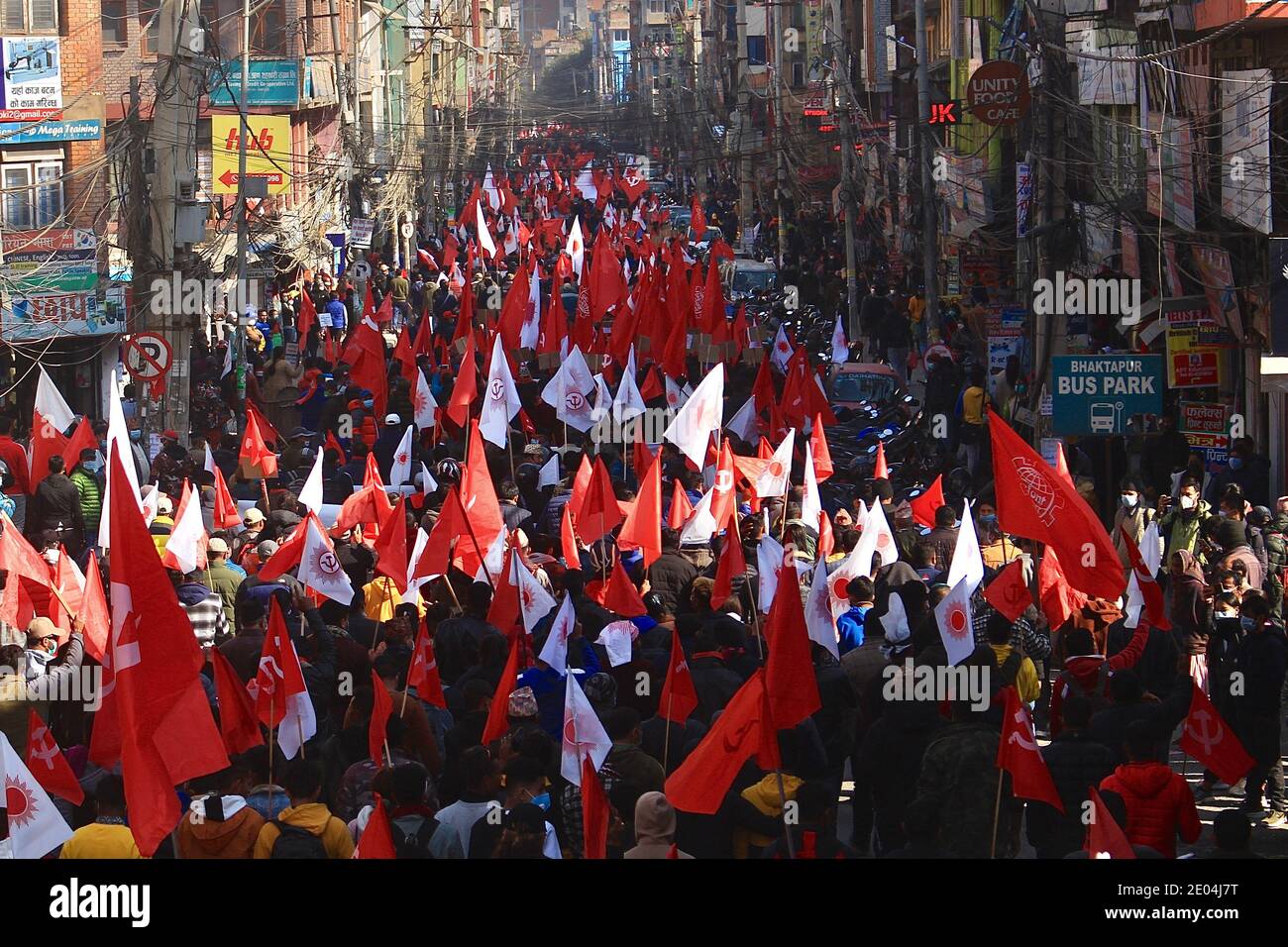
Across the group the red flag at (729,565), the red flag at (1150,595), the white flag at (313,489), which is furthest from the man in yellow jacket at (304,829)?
the white flag at (313,489)

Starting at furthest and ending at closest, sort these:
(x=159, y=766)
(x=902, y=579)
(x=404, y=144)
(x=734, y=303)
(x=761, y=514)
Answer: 1. (x=404, y=144)
2. (x=734, y=303)
3. (x=761, y=514)
4. (x=902, y=579)
5. (x=159, y=766)

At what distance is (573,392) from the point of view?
19.8 metres

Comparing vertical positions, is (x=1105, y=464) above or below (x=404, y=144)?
below

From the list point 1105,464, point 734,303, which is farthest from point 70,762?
point 734,303

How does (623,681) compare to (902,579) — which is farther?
(902,579)

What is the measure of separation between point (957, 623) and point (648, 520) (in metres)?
3.51

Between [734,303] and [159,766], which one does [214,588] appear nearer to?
[159,766]

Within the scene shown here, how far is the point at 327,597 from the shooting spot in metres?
13.2

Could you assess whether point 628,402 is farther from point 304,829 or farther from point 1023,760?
point 304,829

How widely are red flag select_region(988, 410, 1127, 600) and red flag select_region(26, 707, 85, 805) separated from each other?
5183 mm

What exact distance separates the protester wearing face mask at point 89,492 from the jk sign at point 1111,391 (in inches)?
313

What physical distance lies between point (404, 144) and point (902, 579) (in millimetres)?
41682

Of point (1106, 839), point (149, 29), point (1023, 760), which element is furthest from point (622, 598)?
point (149, 29)
